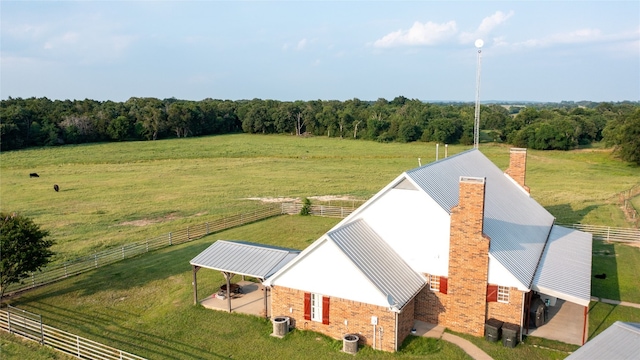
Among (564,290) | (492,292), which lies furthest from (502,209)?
(492,292)

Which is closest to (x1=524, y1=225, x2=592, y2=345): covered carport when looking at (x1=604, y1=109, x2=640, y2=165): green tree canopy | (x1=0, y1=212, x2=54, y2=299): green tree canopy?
(x1=0, y1=212, x2=54, y2=299): green tree canopy

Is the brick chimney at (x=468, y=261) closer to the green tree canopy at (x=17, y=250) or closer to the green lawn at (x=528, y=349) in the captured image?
the green lawn at (x=528, y=349)

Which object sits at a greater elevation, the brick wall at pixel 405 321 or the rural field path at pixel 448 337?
the brick wall at pixel 405 321

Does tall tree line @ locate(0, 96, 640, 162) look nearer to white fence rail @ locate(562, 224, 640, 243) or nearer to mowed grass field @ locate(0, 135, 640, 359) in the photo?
mowed grass field @ locate(0, 135, 640, 359)

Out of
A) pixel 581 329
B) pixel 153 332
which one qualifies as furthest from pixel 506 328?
pixel 153 332

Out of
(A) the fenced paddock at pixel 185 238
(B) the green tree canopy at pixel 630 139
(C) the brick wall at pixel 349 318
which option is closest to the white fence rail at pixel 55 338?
(A) the fenced paddock at pixel 185 238

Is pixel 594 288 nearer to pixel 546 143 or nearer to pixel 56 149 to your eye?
pixel 546 143
